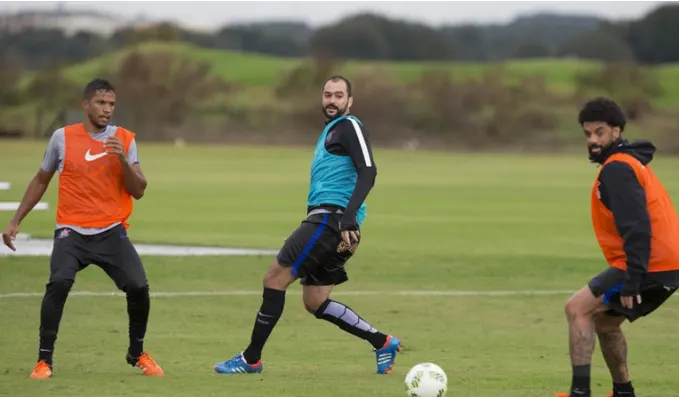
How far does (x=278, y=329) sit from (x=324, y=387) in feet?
12.6

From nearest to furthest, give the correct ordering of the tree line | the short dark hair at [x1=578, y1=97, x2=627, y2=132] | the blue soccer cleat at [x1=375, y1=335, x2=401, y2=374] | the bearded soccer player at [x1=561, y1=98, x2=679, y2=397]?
the bearded soccer player at [x1=561, y1=98, x2=679, y2=397] → the short dark hair at [x1=578, y1=97, x2=627, y2=132] → the blue soccer cleat at [x1=375, y1=335, x2=401, y2=374] → the tree line

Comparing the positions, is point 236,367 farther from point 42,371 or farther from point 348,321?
point 42,371

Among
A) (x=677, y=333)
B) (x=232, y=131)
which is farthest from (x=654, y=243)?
(x=232, y=131)

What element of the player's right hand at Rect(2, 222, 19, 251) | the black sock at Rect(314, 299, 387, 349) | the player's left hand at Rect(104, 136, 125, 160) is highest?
the player's left hand at Rect(104, 136, 125, 160)

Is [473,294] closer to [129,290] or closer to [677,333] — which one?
[677,333]

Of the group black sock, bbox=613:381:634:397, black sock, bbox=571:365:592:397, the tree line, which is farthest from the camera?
the tree line

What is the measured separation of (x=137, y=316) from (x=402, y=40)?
159 meters

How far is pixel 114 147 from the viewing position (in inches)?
375

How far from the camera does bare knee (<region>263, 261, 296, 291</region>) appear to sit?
984 cm

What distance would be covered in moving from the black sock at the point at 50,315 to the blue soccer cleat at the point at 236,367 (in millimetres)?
1208

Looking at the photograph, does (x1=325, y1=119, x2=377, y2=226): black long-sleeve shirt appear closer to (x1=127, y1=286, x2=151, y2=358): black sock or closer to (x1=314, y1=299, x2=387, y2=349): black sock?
(x1=314, y1=299, x2=387, y2=349): black sock

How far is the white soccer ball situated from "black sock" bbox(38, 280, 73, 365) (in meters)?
2.67

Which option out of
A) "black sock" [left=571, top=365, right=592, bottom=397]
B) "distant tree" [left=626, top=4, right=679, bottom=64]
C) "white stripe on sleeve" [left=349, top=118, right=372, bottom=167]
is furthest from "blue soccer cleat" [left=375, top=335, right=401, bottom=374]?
"distant tree" [left=626, top=4, right=679, bottom=64]

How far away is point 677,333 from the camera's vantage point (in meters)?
12.8
